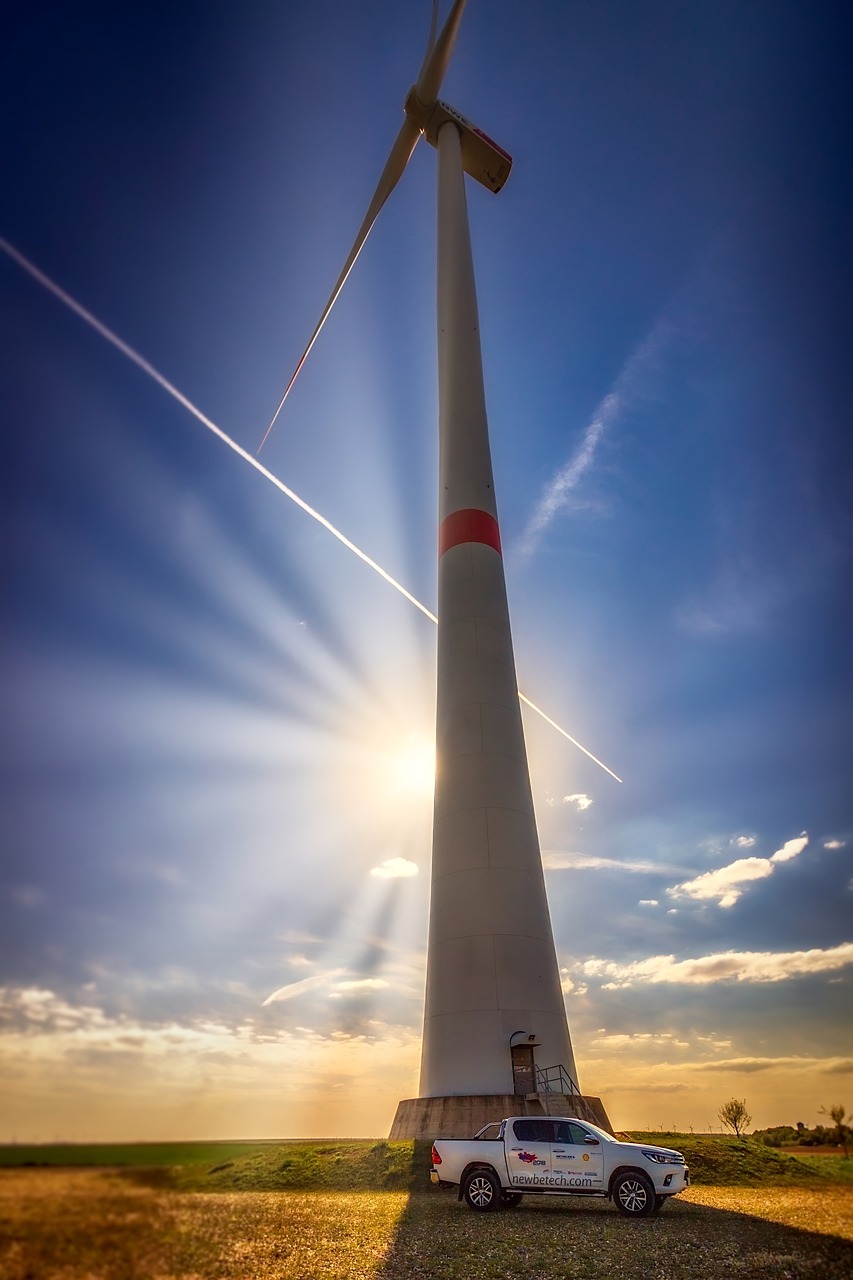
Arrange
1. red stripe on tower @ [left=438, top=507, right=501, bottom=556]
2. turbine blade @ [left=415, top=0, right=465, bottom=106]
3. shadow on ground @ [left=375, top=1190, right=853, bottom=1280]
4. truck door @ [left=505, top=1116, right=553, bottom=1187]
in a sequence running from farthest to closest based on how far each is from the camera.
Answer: turbine blade @ [left=415, top=0, right=465, bottom=106], red stripe on tower @ [left=438, top=507, right=501, bottom=556], truck door @ [left=505, top=1116, right=553, bottom=1187], shadow on ground @ [left=375, top=1190, right=853, bottom=1280]

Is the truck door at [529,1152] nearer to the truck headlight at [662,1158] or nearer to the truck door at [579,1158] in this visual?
the truck door at [579,1158]

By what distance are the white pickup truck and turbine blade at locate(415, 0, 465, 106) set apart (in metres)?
59.2

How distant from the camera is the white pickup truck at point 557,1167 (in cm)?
A: 1470

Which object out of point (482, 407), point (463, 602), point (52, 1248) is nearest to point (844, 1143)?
point (52, 1248)

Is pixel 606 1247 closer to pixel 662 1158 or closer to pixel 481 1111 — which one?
pixel 662 1158

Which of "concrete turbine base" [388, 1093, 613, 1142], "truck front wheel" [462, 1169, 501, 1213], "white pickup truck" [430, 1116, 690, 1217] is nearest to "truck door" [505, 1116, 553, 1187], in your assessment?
"white pickup truck" [430, 1116, 690, 1217]

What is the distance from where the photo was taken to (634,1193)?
1469 centimetres

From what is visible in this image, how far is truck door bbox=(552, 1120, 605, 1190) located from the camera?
48.9 ft

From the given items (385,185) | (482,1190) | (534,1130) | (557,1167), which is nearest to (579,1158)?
(557,1167)

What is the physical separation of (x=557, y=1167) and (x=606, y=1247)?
12.8 ft

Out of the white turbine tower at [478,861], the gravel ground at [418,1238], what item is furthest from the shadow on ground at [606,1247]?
the white turbine tower at [478,861]

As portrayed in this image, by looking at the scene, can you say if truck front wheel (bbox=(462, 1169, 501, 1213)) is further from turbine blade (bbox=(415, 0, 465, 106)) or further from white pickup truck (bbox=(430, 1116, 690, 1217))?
turbine blade (bbox=(415, 0, 465, 106))

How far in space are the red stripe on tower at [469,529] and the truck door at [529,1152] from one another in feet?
72.8

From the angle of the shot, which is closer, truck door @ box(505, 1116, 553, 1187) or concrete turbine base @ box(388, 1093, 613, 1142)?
truck door @ box(505, 1116, 553, 1187)
